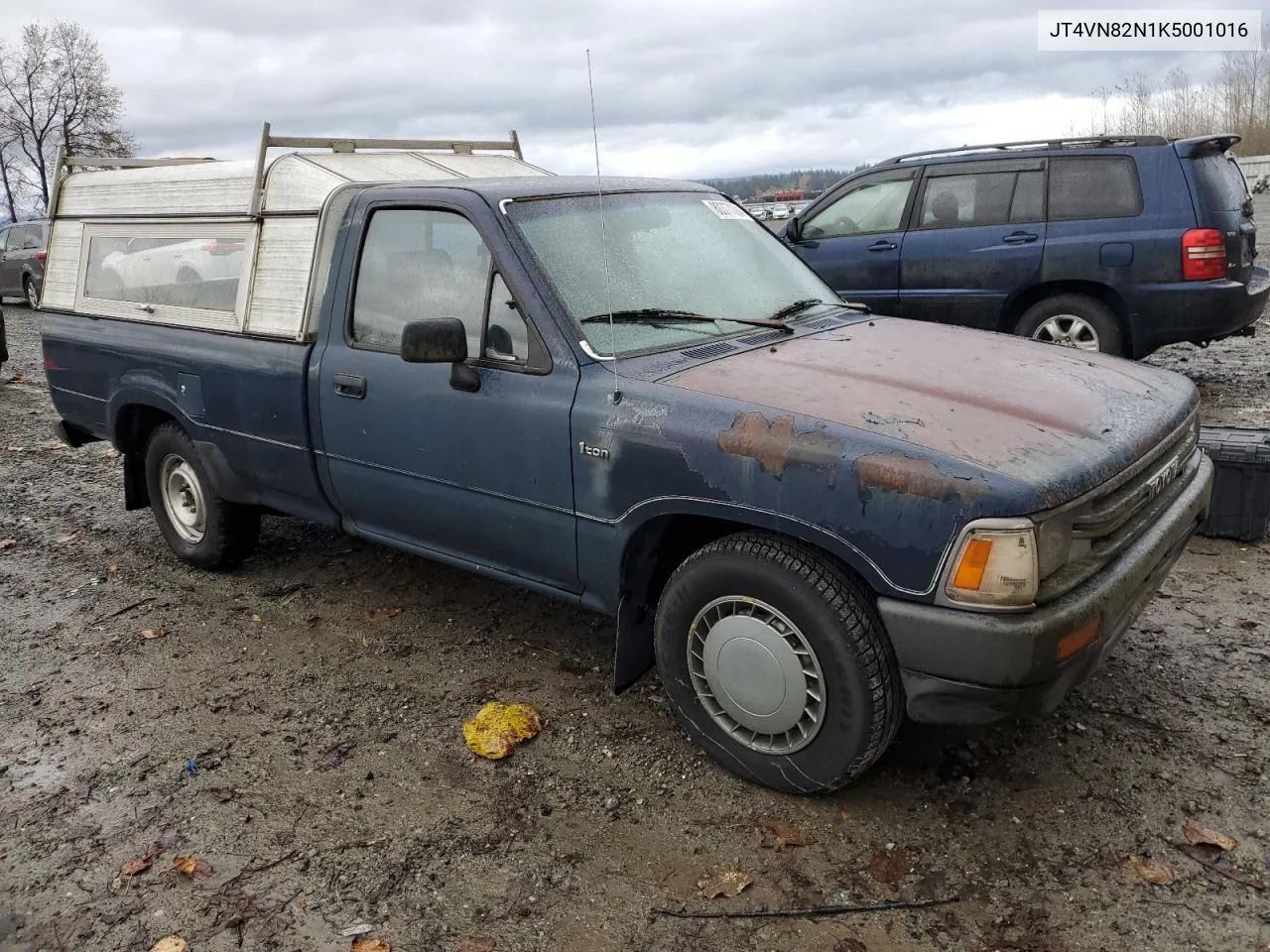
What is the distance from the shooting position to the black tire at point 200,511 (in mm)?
5125

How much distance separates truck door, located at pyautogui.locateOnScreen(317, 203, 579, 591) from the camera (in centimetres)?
354

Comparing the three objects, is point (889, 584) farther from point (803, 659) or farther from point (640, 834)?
point (640, 834)

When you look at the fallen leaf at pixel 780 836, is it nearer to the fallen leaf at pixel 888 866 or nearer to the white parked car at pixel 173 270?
the fallen leaf at pixel 888 866

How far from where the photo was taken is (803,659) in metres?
3.07

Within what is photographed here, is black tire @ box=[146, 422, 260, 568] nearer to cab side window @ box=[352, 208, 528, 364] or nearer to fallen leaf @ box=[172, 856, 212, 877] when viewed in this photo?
cab side window @ box=[352, 208, 528, 364]

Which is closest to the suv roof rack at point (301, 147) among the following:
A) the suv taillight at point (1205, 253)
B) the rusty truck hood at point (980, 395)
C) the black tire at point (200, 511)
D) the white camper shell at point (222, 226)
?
the white camper shell at point (222, 226)

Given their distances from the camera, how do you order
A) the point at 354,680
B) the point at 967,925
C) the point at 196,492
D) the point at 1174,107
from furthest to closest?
the point at 1174,107 → the point at 196,492 → the point at 354,680 → the point at 967,925

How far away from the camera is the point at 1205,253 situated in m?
7.18

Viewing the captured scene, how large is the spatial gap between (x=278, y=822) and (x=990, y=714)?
2.19m

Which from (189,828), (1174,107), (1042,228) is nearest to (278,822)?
(189,828)

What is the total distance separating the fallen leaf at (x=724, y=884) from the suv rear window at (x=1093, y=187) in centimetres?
642

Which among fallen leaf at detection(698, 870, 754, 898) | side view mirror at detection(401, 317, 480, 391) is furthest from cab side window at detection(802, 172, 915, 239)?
fallen leaf at detection(698, 870, 754, 898)

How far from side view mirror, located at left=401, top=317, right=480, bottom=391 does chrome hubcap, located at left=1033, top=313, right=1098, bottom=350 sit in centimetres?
553

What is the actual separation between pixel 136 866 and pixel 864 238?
7363 mm
